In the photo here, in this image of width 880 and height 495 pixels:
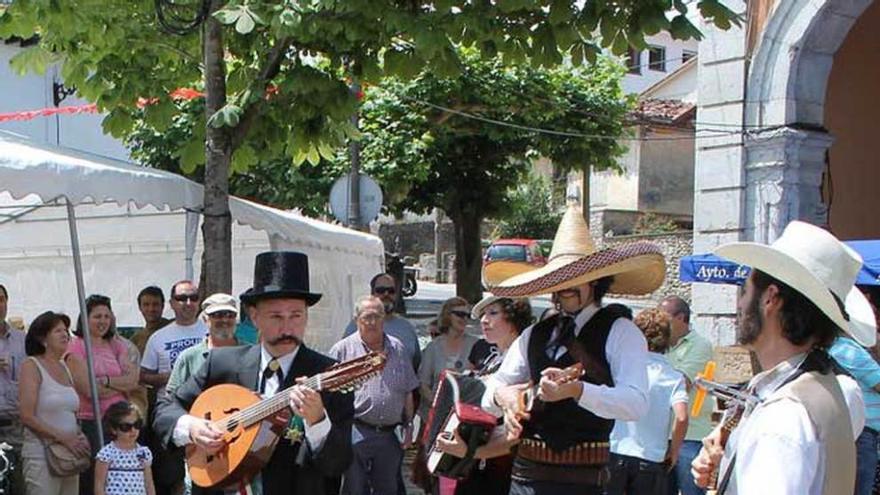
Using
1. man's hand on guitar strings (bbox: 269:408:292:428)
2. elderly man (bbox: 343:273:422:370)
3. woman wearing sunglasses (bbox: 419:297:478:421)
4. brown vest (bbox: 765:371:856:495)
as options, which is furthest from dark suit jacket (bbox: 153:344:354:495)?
woman wearing sunglasses (bbox: 419:297:478:421)

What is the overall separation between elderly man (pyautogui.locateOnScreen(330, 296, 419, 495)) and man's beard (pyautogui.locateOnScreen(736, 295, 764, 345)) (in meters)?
4.73

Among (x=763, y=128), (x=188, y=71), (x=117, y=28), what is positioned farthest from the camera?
(x=763, y=128)

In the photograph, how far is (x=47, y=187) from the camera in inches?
279

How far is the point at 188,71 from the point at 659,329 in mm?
4257

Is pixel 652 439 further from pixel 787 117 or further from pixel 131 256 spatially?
pixel 131 256

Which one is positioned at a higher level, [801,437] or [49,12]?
Answer: [49,12]

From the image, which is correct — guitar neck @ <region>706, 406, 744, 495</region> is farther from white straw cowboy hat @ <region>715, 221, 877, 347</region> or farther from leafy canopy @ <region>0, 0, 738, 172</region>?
leafy canopy @ <region>0, 0, 738, 172</region>

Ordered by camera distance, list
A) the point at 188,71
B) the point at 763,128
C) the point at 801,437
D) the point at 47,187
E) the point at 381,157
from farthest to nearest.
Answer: the point at 381,157, the point at 763,128, the point at 188,71, the point at 47,187, the point at 801,437

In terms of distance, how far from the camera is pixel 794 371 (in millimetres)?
2725

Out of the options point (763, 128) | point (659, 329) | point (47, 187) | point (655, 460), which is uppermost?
point (763, 128)

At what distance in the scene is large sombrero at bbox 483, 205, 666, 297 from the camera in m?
4.64

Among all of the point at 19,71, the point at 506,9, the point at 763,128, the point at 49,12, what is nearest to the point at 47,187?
the point at 49,12

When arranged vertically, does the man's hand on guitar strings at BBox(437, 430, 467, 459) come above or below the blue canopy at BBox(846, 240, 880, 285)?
below

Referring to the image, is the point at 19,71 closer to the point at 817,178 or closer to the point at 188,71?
the point at 188,71
